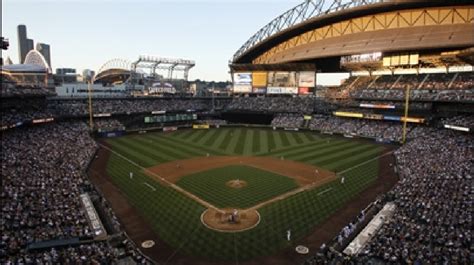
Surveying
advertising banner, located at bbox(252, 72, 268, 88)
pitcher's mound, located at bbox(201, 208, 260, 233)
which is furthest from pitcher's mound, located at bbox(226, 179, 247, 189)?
advertising banner, located at bbox(252, 72, 268, 88)

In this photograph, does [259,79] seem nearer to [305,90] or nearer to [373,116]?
[305,90]

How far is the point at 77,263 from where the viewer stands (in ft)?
52.6

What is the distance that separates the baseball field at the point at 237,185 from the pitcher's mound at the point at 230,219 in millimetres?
74

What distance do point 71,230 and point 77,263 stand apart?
15.8 ft

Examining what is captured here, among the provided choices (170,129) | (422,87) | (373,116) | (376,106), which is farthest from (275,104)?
(422,87)

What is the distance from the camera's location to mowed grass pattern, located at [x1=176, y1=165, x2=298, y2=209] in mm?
27281

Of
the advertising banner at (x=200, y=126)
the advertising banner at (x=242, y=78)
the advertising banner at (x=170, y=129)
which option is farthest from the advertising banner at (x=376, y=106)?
the advertising banner at (x=170, y=129)

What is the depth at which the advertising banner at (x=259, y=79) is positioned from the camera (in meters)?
77.3

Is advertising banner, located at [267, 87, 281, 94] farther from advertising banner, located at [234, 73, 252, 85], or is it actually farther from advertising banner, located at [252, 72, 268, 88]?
advertising banner, located at [234, 73, 252, 85]

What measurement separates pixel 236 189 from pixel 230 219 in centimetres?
684

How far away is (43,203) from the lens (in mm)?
22812

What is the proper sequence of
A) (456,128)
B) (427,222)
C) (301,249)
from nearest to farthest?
(301,249)
(427,222)
(456,128)

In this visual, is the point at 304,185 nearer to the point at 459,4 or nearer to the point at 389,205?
the point at 389,205

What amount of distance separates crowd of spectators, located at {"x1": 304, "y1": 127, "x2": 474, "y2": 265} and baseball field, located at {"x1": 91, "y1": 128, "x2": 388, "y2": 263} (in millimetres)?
4492
